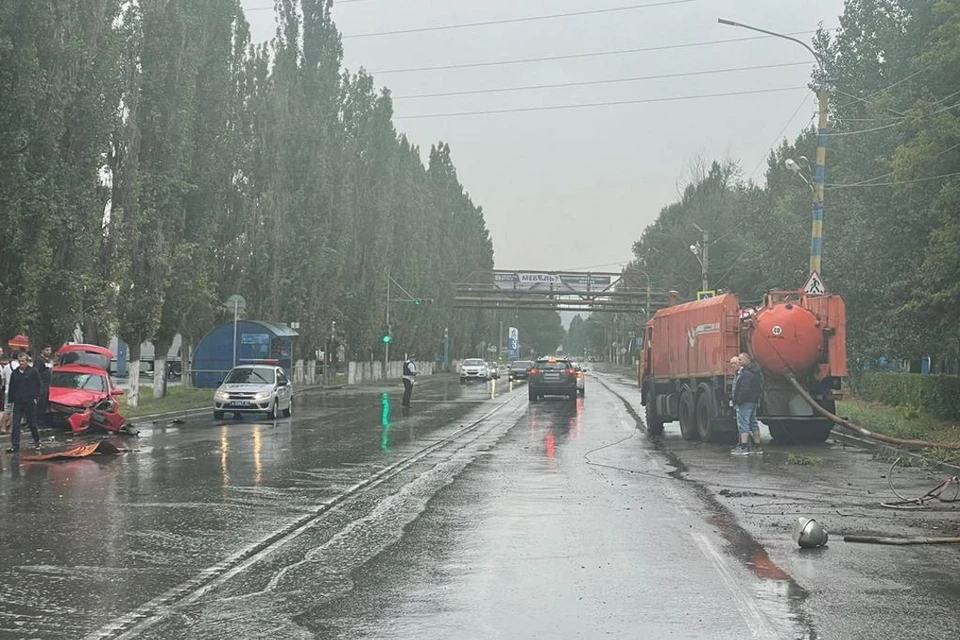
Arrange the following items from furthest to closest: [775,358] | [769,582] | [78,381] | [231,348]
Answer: [231,348], [78,381], [775,358], [769,582]

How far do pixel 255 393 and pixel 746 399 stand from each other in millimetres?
14848

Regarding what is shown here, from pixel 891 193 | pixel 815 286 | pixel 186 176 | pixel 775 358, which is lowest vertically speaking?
pixel 775 358

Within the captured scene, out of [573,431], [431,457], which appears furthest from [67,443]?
[573,431]

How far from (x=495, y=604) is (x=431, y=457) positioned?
446 inches

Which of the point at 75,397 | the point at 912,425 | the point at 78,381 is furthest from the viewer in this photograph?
the point at 912,425

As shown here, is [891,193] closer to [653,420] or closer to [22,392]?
[653,420]

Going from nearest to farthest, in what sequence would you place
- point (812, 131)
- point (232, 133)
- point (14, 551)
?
point (14, 551), point (232, 133), point (812, 131)

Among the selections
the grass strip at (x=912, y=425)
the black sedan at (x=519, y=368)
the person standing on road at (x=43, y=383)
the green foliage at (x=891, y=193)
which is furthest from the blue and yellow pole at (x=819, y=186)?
the black sedan at (x=519, y=368)

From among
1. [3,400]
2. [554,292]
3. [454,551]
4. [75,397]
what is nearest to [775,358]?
[454,551]

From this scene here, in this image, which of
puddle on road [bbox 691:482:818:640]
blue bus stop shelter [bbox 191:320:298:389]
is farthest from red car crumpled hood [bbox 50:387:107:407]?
blue bus stop shelter [bbox 191:320:298:389]

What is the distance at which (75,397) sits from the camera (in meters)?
22.9

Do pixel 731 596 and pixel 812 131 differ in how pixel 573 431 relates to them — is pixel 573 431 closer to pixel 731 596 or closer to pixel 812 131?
pixel 731 596

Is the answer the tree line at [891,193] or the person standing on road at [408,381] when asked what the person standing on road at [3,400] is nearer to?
the person standing on road at [408,381]

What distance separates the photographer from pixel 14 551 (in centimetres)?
933
